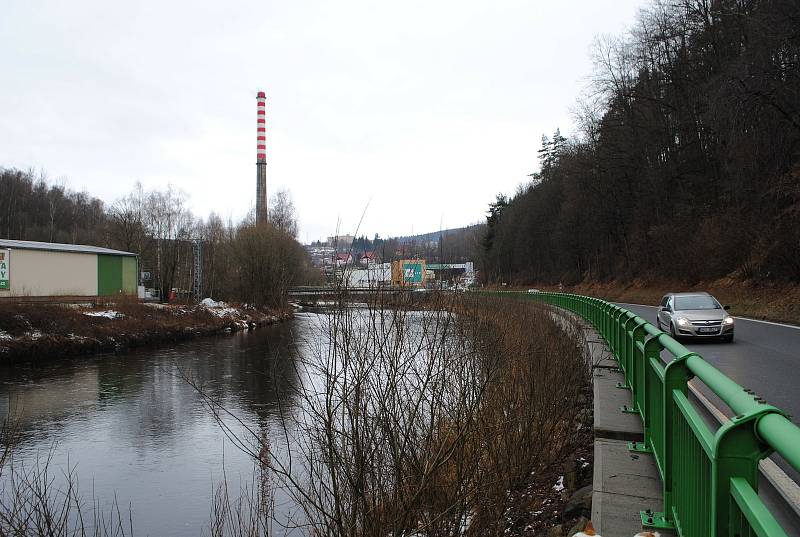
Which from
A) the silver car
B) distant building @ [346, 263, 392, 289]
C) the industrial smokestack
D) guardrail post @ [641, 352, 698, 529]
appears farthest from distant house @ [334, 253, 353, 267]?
the industrial smokestack

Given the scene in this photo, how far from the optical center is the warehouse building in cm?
3606

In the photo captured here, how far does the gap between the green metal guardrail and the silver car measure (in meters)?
10.5

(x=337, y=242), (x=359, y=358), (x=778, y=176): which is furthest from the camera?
(x=778, y=176)

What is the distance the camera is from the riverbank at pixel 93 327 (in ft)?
84.4

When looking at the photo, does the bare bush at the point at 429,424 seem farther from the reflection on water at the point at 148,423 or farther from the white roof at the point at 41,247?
the white roof at the point at 41,247

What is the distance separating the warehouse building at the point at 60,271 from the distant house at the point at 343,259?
1380 inches

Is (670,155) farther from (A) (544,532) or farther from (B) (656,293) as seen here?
(A) (544,532)

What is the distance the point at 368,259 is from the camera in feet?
21.0

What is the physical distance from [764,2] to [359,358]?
24.0 metres

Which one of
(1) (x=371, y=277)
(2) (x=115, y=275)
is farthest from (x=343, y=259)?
(2) (x=115, y=275)

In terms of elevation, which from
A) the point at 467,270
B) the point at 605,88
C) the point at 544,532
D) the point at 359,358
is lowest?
the point at 544,532

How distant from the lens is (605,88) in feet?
138

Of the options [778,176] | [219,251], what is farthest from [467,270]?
[219,251]

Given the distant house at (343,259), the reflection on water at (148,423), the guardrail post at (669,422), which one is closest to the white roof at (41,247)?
the reflection on water at (148,423)
